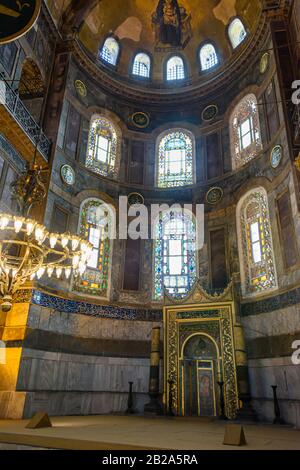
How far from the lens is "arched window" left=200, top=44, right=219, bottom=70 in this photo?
47.8 feet

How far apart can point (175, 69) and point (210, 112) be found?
3.37 metres

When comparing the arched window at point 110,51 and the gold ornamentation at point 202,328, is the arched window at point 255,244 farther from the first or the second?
the arched window at point 110,51

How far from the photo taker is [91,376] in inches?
384

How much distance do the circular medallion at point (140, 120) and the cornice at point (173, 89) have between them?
59 cm

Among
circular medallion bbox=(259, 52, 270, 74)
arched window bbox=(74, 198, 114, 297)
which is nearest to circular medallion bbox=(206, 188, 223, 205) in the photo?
arched window bbox=(74, 198, 114, 297)

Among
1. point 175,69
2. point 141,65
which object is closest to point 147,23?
point 141,65

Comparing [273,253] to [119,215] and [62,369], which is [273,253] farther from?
[62,369]

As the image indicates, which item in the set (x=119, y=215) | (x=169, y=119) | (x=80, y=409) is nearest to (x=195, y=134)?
(x=169, y=119)

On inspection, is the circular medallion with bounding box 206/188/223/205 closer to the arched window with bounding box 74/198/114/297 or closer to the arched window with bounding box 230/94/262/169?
the arched window with bounding box 230/94/262/169

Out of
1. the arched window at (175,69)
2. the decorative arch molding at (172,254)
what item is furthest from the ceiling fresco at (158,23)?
the decorative arch molding at (172,254)
